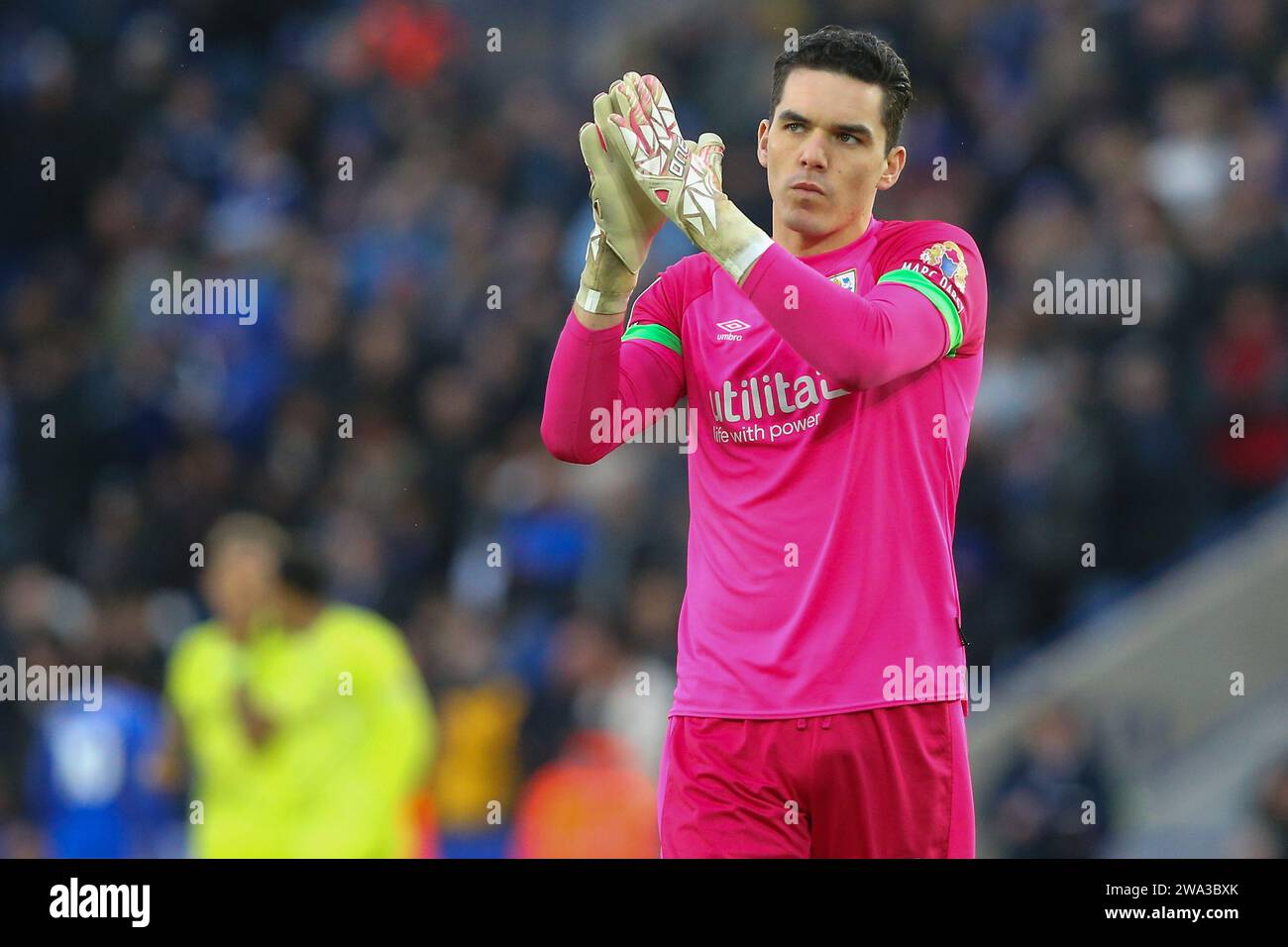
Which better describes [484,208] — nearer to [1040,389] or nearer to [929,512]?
[1040,389]

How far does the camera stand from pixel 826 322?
3.26 metres

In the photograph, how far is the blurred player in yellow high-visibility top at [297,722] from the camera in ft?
20.6

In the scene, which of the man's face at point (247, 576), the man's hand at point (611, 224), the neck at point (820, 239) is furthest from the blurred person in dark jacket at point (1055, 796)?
the man's hand at point (611, 224)

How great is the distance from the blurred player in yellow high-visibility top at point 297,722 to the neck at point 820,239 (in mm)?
3114

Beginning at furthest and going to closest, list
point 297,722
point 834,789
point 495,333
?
point 495,333 → point 297,722 → point 834,789

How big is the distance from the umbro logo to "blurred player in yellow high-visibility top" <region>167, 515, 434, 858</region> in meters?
3.05

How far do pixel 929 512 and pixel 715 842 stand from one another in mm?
→ 697

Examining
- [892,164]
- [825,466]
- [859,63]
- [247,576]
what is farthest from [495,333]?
[825,466]

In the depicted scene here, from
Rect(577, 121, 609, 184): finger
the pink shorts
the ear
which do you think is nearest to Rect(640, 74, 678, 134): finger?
Rect(577, 121, 609, 184): finger

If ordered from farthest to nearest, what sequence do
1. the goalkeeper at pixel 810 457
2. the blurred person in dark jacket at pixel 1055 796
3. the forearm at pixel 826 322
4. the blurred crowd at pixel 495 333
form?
the blurred crowd at pixel 495 333 → the blurred person in dark jacket at pixel 1055 796 → the goalkeeper at pixel 810 457 → the forearm at pixel 826 322

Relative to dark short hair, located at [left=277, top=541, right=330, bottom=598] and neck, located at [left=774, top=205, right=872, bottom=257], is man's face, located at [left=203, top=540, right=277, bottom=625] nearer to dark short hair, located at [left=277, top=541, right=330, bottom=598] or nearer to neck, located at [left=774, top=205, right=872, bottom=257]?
dark short hair, located at [left=277, top=541, right=330, bottom=598]

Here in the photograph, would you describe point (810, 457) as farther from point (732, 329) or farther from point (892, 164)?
point (892, 164)

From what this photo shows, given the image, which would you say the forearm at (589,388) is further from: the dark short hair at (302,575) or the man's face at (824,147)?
the dark short hair at (302,575)

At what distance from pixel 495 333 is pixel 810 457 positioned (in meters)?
6.48
